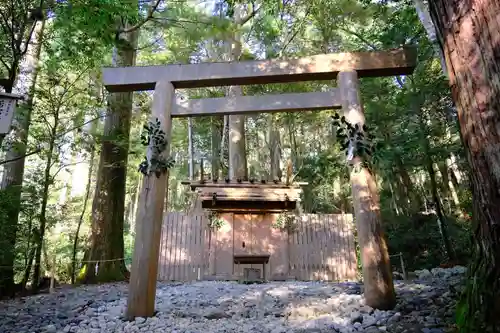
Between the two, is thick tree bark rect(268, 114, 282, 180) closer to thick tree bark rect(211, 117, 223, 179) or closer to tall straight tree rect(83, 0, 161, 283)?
thick tree bark rect(211, 117, 223, 179)

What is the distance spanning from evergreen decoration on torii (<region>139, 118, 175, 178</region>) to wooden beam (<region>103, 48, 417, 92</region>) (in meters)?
0.63

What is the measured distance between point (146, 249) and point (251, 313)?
132cm

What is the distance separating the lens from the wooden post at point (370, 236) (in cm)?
340

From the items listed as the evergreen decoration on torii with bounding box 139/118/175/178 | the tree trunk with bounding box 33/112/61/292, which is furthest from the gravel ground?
the evergreen decoration on torii with bounding box 139/118/175/178

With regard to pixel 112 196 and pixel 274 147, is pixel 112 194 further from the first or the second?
pixel 274 147

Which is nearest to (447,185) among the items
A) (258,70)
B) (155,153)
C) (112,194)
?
(258,70)

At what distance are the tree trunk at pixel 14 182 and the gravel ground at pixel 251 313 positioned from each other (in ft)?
2.65

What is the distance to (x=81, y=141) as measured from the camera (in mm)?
7414

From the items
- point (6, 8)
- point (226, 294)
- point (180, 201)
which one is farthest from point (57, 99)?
point (180, 201)

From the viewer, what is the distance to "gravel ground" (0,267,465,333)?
9.73 ft

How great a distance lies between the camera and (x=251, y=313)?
146 inches

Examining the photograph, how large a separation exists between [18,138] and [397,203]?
10.9 metres

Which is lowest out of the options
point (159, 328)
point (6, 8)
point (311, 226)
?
point (159, 328)

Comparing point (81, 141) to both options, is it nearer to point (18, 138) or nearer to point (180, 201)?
point (18, 138)
